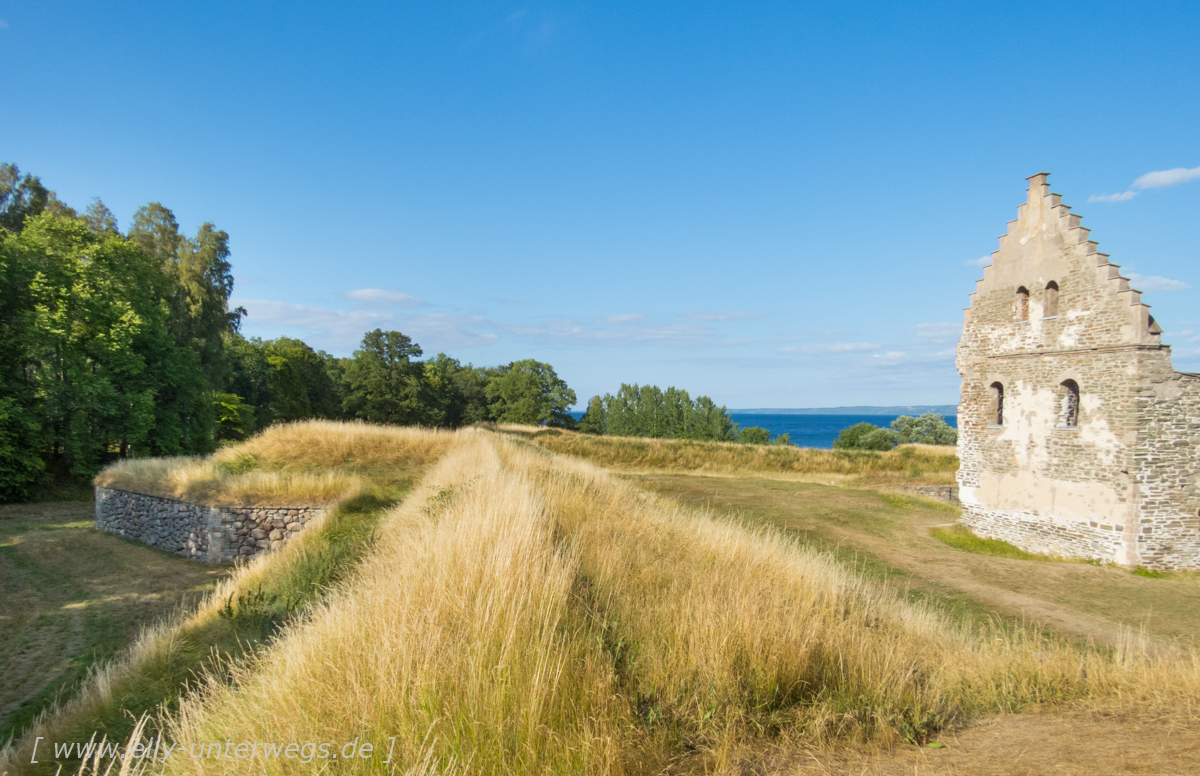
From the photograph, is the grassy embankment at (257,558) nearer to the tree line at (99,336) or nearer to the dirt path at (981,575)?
the tree line at (99,336)

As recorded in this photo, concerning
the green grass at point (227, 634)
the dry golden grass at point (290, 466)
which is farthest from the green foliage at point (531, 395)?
the green grass at point (227, 634)

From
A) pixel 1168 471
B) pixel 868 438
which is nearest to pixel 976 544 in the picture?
pixel 1168 471

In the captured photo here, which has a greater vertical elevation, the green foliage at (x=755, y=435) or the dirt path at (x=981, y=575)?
the green foliage at (x=755, y=435)

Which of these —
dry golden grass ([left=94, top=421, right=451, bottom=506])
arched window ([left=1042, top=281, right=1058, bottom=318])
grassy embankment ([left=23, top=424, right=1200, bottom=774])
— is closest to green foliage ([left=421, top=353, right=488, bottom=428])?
dry golden grass ([left=94, top=421, right=451, bottom=506])

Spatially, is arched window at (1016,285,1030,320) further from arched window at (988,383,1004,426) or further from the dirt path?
the dirt path

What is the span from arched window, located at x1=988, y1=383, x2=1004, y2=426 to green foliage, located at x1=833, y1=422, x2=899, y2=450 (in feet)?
165

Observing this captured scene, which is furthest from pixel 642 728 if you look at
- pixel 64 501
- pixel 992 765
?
pixel 64 501

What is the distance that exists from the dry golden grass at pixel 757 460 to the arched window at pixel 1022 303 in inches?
613

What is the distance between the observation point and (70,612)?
12906mm

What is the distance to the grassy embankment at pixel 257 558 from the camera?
20.2 feet

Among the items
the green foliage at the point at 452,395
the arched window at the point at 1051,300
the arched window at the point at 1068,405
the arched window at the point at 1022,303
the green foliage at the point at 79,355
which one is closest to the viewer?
the arched window at the point at 1068,405

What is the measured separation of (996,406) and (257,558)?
21444 mm

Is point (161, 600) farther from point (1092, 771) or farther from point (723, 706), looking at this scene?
point (1092, 771)

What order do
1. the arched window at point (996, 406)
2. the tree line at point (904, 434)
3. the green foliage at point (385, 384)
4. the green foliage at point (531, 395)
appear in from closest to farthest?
the arched window at point (996, 406)
the green foliage at point (385, 384)
the tree line at point (904, 434)
the green foliage at point (531, 395)
